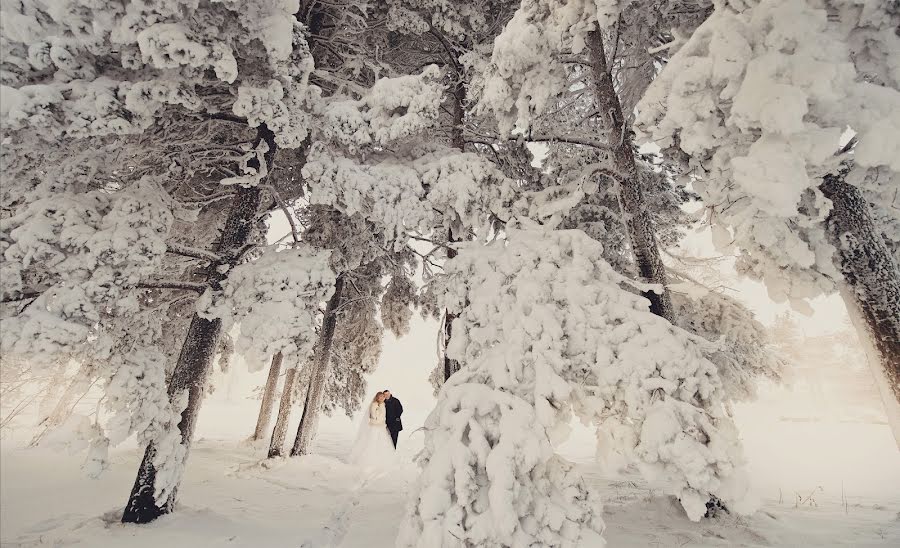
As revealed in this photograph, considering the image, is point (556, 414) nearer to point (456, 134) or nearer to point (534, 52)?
point (534, 52)

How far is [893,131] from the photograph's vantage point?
282cm

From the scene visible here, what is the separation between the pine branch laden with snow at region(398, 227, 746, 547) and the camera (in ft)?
10.1

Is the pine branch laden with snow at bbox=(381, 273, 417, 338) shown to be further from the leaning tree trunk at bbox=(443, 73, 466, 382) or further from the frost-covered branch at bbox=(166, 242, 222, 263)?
the frost-covered branch at bbox=(166, 242, 222, 263)

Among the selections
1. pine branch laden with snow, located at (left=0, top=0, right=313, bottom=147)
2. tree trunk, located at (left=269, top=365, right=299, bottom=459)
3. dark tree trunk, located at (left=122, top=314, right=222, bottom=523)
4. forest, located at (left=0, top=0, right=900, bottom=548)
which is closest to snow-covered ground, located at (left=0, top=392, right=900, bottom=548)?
dark tree trunk, located at (left=122, top=314, right=222, bottom=523)

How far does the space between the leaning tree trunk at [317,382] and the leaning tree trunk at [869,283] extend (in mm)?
8941

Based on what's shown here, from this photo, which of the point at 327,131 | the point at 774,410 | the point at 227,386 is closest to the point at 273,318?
the point at 327,131

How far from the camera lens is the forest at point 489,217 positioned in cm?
312

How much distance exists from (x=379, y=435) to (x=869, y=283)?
32.3ft

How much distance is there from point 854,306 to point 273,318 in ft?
21.2

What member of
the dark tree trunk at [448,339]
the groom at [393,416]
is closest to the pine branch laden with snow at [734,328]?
the dark tree trunk at [448,339]

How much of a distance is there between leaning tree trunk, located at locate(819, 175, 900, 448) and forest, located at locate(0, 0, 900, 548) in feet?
0.07

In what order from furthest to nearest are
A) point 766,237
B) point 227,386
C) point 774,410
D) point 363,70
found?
point 227,386 → point 774,410 → point 363,70 → point 766,237

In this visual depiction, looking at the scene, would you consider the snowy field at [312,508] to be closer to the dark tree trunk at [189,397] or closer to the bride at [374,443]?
the dark tree trunk at [189,397]

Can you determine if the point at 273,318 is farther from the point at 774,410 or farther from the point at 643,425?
the point at 774,410
